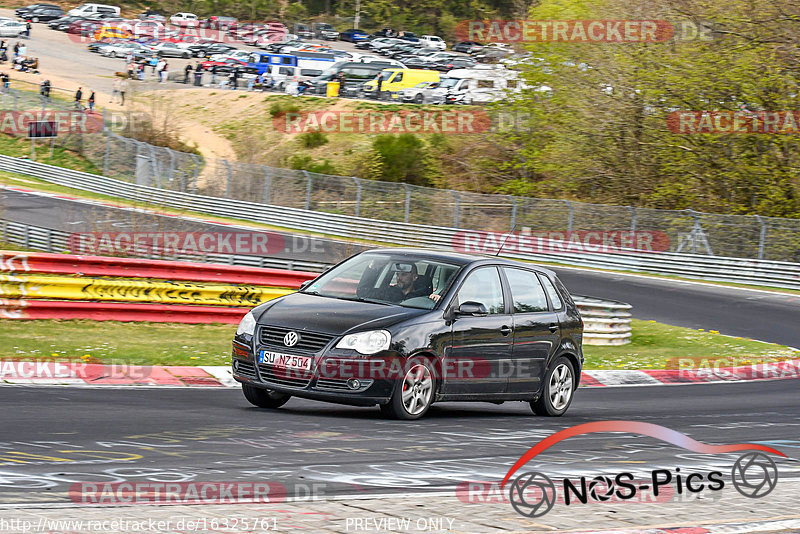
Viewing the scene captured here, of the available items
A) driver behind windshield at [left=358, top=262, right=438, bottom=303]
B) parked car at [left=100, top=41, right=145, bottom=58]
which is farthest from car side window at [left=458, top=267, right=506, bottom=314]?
parked car at [left=100, top=41, right=145, bottom=58]

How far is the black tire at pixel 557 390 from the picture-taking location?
11.3 meters

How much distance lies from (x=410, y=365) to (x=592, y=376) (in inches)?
283

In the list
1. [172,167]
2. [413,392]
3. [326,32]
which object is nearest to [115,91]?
[172,167]

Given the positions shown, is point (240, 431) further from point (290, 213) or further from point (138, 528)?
point (290, 213)

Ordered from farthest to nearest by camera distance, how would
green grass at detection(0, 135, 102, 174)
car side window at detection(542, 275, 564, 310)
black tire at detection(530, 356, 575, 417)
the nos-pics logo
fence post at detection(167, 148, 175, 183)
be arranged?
green grass at detection(0, 135, 102, 174) < fence post at detection(167, 148, 175, 183) < car side window at detection(542, 275, 564, 310) < black tire at detection(530, 356, 575, 417) < the nos-pics logo

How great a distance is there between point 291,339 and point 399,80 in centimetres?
5750

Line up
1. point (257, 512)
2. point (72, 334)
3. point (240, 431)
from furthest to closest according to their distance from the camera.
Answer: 1. point (72, 334)
2. point (240, 431)
3. point (257, 512)

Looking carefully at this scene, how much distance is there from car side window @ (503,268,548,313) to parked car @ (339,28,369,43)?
89.5 m

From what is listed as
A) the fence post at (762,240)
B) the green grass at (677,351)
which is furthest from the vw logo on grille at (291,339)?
the fence post at (762,240)

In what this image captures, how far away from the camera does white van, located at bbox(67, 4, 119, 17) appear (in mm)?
89750

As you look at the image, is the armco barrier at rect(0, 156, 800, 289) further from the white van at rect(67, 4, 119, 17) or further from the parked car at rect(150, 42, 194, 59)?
the white van at rect(67, 4, 119, 17)

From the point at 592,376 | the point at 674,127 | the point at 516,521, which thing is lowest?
the point at 592,376

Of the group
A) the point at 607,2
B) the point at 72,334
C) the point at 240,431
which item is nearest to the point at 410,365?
the point at 240,431

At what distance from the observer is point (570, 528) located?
18.4 feet
